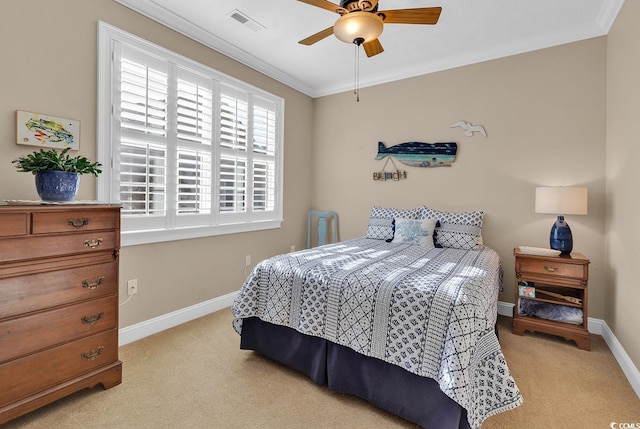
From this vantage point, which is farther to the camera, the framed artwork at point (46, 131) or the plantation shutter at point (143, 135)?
the plantation shutter at point (143, 135)

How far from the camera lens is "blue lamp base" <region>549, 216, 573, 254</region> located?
2.73 metres

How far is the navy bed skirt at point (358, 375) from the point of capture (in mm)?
1576

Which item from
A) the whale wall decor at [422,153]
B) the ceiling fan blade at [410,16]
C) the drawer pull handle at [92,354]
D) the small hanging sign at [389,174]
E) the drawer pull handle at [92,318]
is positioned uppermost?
the ceiling fan blade at [410,16]

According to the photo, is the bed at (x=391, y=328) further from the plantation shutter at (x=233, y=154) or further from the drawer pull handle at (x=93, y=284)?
the plantation shutter at (x=233, y=154)

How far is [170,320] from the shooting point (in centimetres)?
286

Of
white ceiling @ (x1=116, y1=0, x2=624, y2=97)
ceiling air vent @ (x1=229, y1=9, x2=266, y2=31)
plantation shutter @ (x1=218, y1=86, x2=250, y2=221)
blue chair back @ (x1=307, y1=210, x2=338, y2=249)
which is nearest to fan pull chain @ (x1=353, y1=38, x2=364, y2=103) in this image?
white ceiling @ (x1=116, y1=0, x2=624, y2=97)

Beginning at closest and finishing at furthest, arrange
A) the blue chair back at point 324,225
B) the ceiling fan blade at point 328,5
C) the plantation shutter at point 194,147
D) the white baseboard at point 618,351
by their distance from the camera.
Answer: the ceiling fan blade at point 328,5 → the white baseboard at point 618,351 → the plantation shutter at point 194,147 → the blue chair back at point 324,225

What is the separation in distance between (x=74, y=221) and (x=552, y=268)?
354 centimetres

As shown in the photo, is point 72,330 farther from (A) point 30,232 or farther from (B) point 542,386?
(B) point 542,386

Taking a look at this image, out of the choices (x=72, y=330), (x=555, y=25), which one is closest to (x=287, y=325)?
(x=72, y=330)

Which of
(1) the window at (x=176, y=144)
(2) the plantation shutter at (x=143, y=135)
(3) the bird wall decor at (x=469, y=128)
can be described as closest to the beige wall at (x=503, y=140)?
(3) the bird wall decor at (x=469, y=128)

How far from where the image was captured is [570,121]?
297 centimetres

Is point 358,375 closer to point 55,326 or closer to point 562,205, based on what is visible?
point 55,326

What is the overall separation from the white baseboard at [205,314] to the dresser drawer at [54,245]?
0.99 m
